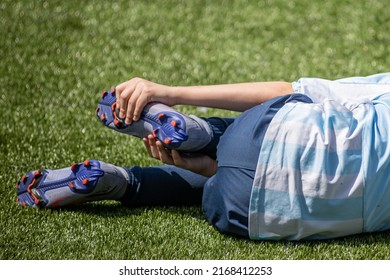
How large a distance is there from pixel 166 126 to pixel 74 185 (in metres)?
0.46

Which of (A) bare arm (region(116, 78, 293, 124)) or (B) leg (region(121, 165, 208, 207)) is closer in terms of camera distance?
(A) bare arm (region(116, 78, 293, 124))

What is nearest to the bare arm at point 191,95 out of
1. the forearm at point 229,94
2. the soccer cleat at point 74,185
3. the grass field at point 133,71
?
the forearm at point 229,94

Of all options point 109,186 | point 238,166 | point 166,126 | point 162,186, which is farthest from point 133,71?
point 238,166

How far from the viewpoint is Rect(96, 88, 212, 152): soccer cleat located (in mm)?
2820

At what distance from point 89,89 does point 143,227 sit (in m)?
1.83

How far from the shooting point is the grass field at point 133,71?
283 centimetres

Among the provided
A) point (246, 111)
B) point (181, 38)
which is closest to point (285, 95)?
point (246, 111)

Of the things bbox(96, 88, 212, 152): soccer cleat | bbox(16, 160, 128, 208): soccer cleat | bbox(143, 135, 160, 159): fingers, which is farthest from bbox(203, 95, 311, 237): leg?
bbox(16, 160, 128, 208): soccer cleat

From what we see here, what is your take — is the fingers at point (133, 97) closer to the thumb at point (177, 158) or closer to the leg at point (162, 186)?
the thumb at point (177, 158)

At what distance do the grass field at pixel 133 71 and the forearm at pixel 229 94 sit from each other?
468 millimetres

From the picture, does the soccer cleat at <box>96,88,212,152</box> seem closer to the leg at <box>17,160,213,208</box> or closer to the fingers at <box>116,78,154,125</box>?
the fingers at <box>116,78,154,125</box>

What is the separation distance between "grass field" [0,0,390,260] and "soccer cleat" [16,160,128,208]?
0.18 ft

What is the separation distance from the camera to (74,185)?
9.91 ft

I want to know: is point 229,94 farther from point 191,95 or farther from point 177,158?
point 177,158
